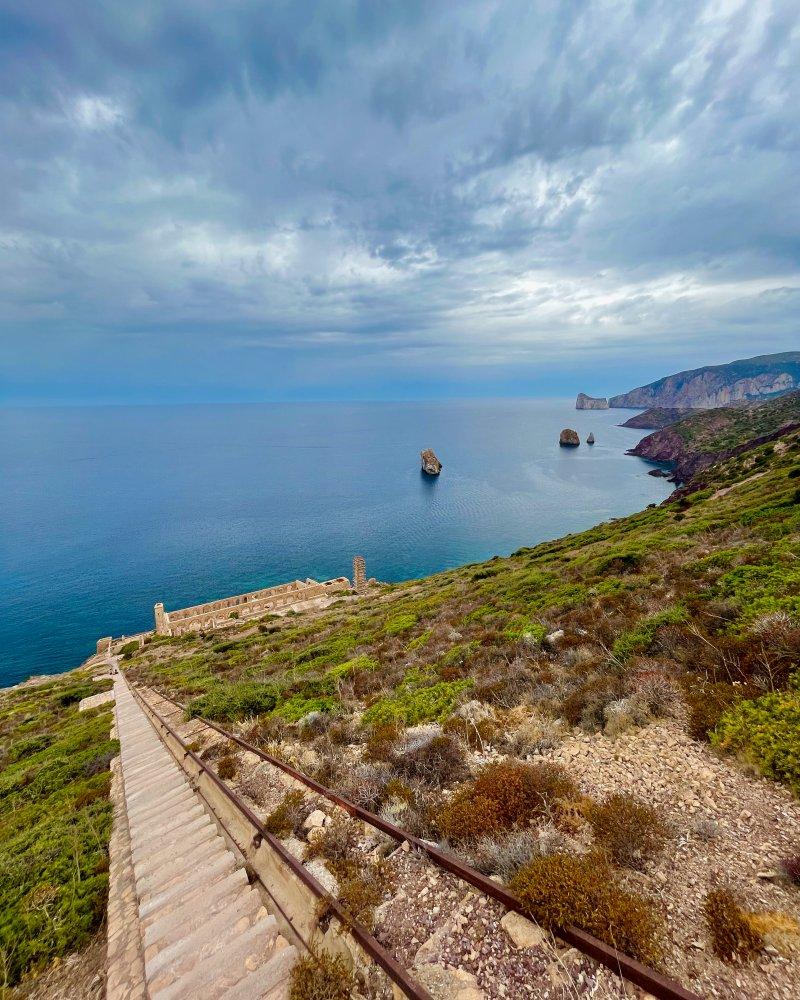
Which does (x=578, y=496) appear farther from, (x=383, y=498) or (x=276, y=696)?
(x=276, y=696)

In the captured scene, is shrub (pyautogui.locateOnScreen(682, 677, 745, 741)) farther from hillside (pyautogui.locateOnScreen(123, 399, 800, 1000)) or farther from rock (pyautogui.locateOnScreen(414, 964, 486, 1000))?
rock (pyautogui.locateOnScreen(414, 964, 486, 1000))

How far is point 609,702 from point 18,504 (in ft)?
457

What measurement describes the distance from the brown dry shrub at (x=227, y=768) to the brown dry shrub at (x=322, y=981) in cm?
538

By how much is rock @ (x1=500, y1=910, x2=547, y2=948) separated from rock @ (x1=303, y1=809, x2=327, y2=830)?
3124 millimetres

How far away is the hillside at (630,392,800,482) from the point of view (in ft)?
308

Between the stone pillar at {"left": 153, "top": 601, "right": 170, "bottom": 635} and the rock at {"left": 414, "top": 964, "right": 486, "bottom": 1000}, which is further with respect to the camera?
the stone pillar at {"left": 153, "top": 601, "right": 170, "bottom": 635}

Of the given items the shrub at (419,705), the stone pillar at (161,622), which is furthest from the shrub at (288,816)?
the stone pillar at (161,622)

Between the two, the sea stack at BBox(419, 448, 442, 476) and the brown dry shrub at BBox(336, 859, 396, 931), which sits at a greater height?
→ the brown dry shrub at BBox(336, 859, 396, 931)

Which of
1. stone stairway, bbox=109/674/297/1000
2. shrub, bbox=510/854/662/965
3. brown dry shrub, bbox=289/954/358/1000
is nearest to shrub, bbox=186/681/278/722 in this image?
stone stairway, bbox=109/674/297/1000

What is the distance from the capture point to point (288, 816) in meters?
6.30

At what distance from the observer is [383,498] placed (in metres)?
110

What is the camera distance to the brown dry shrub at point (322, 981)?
3.57 metres

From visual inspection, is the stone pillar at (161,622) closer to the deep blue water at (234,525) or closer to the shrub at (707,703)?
the deep blue water at (234,525)

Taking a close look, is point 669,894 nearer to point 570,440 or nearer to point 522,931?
point 522,931
